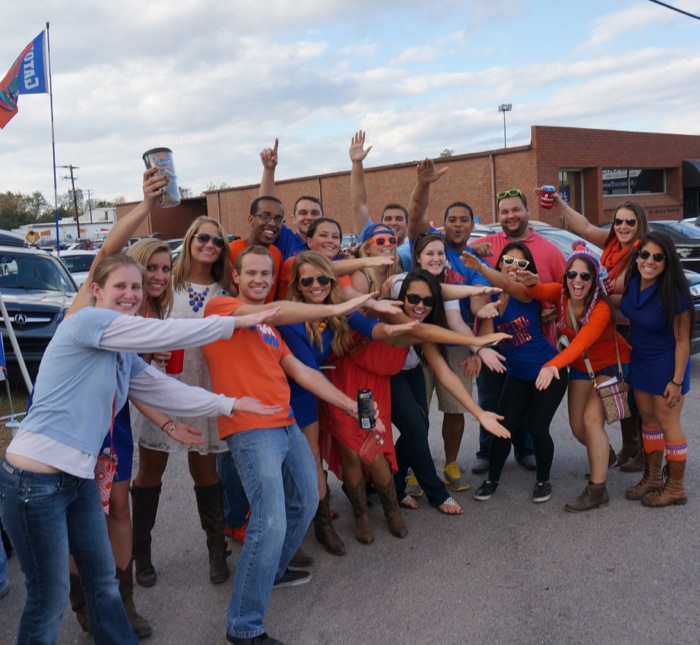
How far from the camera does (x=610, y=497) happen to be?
4527mm

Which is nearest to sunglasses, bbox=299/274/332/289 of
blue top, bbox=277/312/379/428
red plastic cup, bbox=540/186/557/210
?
blue top, bbox=277/312/379/428

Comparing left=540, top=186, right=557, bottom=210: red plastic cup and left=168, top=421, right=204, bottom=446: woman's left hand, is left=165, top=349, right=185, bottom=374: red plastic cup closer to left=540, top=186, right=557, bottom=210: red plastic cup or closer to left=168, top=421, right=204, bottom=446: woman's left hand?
left=168, top=421, right=204, bottom=446: woman's left hand

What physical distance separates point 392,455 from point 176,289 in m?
1.70

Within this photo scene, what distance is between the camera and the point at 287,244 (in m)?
4.71

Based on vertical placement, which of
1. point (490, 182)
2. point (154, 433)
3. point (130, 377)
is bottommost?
point (154, 433)

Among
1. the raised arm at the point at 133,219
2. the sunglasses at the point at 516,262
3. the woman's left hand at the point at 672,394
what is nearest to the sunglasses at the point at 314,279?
the raised arm at the point at 133,219

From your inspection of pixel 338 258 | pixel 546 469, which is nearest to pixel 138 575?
pixel 338 258

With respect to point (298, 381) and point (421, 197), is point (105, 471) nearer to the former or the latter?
point (298, 381)

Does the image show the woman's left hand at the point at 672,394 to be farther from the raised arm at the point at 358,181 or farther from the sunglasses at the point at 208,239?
the sunglasses at the point at 208,239

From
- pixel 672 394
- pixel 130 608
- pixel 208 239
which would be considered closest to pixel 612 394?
Result: pixel 672 394

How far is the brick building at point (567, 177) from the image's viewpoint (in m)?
25.9

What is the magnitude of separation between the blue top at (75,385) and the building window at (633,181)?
29.6m

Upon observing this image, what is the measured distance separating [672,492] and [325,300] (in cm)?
269

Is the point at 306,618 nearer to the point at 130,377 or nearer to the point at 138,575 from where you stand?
the point at 138,575
